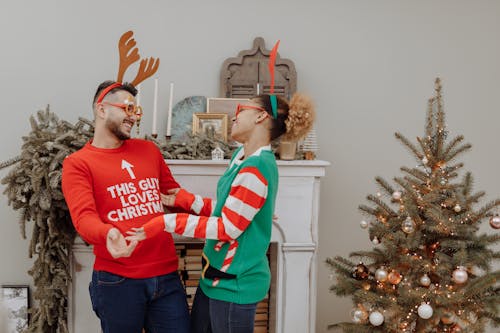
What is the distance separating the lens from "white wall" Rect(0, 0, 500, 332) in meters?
2.72

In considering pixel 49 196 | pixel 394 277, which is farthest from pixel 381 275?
pixel 49 196

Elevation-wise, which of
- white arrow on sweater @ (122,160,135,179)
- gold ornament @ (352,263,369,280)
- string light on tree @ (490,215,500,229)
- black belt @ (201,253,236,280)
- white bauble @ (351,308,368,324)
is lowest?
white bauble @ (351,308,368,324)

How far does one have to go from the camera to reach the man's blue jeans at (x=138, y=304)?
1.76 m

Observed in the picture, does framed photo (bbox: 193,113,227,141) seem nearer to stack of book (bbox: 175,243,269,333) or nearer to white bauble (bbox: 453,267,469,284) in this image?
stack of book (bbox: 175,243,269,333)

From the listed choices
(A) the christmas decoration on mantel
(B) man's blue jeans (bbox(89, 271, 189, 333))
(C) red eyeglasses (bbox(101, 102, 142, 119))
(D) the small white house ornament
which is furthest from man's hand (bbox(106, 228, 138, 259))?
(D) the small white house ornament

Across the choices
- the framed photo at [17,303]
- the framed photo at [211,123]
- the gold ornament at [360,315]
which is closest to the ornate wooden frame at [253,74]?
the framed photo at [211,123]

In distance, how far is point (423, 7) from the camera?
9.62 feet

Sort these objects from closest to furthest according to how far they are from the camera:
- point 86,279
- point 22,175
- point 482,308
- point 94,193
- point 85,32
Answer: point 94,193 < point 482,308 < point 22,175 < point 86,279 < point 85,32

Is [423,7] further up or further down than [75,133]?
further up

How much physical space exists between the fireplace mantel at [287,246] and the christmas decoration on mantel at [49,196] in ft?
A: 0.25

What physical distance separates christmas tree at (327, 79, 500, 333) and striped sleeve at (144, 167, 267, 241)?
733mm

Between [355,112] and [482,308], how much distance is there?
4.69 feet

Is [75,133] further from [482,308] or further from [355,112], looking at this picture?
[482,308]

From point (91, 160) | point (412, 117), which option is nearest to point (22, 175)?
point (91, 160)
